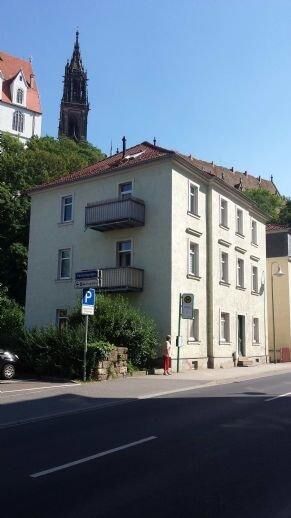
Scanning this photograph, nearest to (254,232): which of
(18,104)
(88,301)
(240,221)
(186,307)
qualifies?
(240,221)

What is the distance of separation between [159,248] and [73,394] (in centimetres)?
1226

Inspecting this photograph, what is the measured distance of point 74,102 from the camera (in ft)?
373

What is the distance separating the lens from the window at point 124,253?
1118 inches

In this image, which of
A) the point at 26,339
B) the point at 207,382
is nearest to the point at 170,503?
the point at 207,382

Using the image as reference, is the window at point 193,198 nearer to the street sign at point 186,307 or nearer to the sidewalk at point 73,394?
the street sign at point 186,307

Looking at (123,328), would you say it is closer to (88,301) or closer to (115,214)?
(88,301)

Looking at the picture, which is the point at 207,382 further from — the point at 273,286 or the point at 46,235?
the point at 273,286

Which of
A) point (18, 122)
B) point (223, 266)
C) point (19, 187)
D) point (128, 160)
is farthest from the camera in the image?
point (18, 122)

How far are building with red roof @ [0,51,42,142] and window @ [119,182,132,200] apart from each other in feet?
191

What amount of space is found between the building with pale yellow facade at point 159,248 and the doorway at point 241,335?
0.06 m

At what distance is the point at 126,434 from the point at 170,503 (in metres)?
3.85

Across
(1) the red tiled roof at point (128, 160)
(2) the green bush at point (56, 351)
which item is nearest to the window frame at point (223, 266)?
(1) the red tiled roof at point (128, 160)

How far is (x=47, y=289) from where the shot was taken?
102ft

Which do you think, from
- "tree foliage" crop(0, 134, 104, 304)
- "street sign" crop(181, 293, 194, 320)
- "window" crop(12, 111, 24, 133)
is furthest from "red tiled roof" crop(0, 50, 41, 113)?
"street sign" crop(181, 293, 194, 320)
